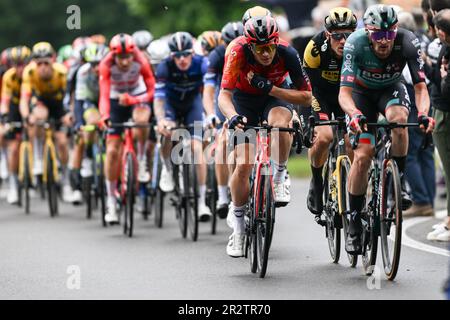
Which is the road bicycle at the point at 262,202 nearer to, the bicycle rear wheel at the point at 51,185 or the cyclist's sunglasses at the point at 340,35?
the cyclist's sunglasses at the point at 340,35

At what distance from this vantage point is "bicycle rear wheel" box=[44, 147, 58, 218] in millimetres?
16344

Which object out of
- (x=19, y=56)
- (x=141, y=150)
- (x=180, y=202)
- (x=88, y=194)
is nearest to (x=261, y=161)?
(x=180, y=202)

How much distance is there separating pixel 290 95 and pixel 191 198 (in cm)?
320

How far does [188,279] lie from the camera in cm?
1021

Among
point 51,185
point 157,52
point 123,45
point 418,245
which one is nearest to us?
point 418,245

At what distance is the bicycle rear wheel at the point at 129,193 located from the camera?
13.5 metres

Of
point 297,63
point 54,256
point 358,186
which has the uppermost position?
point 297,63

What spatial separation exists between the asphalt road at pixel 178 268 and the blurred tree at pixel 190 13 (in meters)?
17.9

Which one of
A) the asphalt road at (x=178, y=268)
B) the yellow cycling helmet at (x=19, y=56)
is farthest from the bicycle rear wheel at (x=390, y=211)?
the yellow cycling helmet at (x=19, y=56)

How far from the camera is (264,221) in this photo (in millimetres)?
10062

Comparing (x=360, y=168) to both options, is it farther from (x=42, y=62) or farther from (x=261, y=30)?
(x=42, y=62)
